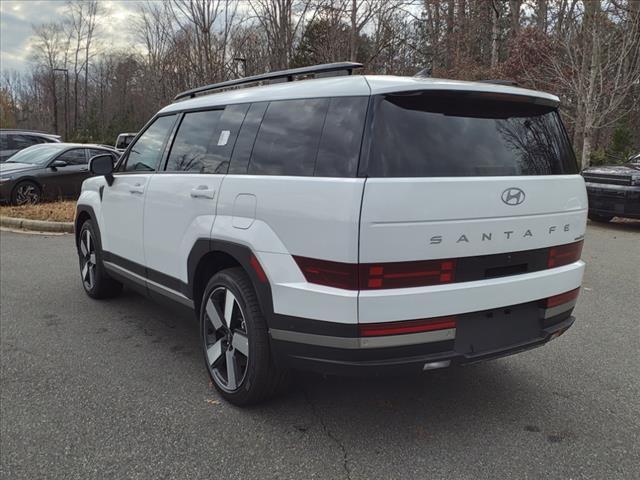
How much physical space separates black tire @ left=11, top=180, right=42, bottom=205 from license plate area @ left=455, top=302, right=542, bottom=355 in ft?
37.3

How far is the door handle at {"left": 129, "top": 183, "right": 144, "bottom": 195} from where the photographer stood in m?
4.04

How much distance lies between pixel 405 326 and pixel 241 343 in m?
1.02

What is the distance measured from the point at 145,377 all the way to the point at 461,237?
2.31 metres

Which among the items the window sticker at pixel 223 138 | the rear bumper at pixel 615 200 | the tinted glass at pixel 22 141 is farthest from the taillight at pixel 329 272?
the tinted glass at pixel 22 141

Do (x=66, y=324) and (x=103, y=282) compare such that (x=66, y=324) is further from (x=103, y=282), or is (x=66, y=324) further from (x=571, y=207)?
(x=571, y=207)

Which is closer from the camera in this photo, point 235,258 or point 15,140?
point 235,258

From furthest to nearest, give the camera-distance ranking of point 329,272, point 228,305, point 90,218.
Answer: point 90,218 → point 228,305 → point 329,272

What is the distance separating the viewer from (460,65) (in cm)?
1736

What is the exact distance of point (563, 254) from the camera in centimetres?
298

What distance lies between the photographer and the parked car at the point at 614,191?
33.7 feet

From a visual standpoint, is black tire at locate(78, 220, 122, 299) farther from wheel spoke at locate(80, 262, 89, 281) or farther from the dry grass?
the dry grass

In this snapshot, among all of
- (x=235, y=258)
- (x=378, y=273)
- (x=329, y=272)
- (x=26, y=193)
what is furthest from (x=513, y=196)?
(x=26, y=193)

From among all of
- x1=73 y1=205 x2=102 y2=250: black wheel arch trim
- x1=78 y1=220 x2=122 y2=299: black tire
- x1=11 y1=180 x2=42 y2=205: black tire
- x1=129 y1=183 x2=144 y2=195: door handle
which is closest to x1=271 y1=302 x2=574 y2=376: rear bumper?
x1=129 y1=183 x2=144 y2=195: door handle

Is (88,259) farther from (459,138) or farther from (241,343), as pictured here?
(459,138)
